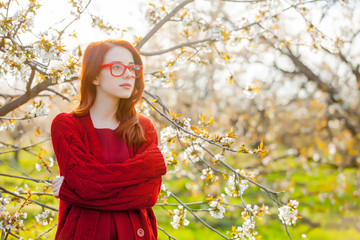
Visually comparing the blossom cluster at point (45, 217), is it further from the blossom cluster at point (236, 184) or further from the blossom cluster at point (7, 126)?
the blossom cluster at point (236, 184)

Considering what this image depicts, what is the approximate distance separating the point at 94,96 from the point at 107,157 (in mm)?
356

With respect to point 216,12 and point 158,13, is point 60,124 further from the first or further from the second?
point 216,12

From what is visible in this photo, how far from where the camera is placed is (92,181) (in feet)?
5.39

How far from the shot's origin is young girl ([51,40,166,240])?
1.66 metres

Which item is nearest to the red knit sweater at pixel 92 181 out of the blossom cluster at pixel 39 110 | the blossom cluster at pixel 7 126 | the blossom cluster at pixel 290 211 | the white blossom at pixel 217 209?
the blossom cluster at pixel 39 110

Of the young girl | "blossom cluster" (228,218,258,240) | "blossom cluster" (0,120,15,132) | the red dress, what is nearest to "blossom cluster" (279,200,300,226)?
"blossom cluster" (228,218,258,240)

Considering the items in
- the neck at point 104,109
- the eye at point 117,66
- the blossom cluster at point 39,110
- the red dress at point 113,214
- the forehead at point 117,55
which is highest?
the forehead at point 117,55

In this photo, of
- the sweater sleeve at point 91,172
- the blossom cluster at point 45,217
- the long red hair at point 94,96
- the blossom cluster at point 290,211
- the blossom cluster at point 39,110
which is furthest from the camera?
the blossom cluster at point 45,217

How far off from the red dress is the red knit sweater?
3cm

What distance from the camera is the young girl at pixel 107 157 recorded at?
65.2 inches

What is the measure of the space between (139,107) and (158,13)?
80 cm

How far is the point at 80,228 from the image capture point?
5.42 feet

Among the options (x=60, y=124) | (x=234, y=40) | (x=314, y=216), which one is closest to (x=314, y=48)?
(x=234, y=40)

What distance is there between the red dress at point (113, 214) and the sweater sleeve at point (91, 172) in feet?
0.27
